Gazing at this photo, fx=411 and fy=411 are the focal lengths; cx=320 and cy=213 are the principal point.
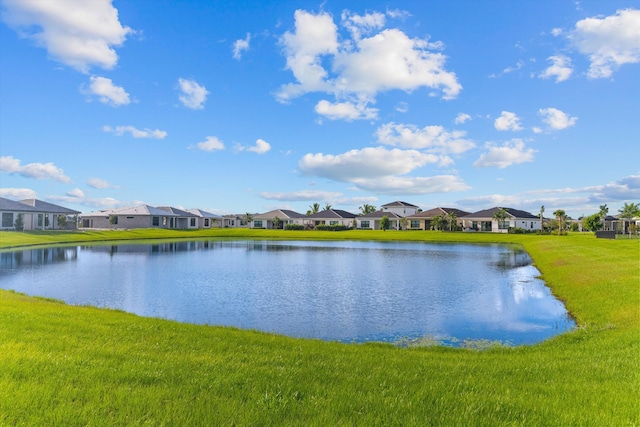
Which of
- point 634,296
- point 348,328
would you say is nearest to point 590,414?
point 348,328

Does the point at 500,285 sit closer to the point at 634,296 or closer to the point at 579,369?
the point at 634,296

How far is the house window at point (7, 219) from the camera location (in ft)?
209

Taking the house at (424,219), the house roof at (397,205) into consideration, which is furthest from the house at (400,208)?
the house at (424,219)

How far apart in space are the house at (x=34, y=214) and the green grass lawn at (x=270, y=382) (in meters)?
68.1

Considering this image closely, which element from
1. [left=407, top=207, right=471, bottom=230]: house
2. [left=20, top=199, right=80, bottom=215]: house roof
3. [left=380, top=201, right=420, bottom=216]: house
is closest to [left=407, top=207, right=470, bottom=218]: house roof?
[left=407, top=207, right=471, bottom=230]: house

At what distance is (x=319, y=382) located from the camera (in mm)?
5762

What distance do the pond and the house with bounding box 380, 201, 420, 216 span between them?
2893 inches

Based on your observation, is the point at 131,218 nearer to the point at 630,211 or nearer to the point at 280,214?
the point at 280,214

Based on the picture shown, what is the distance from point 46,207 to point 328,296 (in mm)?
72413

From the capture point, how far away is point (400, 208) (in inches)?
4208

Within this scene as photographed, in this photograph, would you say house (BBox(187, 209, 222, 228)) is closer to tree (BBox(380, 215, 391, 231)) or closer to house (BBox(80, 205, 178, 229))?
house (BBox(80, 205, 178, 229))

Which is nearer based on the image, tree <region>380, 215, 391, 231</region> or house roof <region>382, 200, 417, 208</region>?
tree <region>380, 215, 391, 231</region>

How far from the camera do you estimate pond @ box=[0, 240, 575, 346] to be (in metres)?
14.6

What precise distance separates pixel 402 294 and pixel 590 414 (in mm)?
15643
